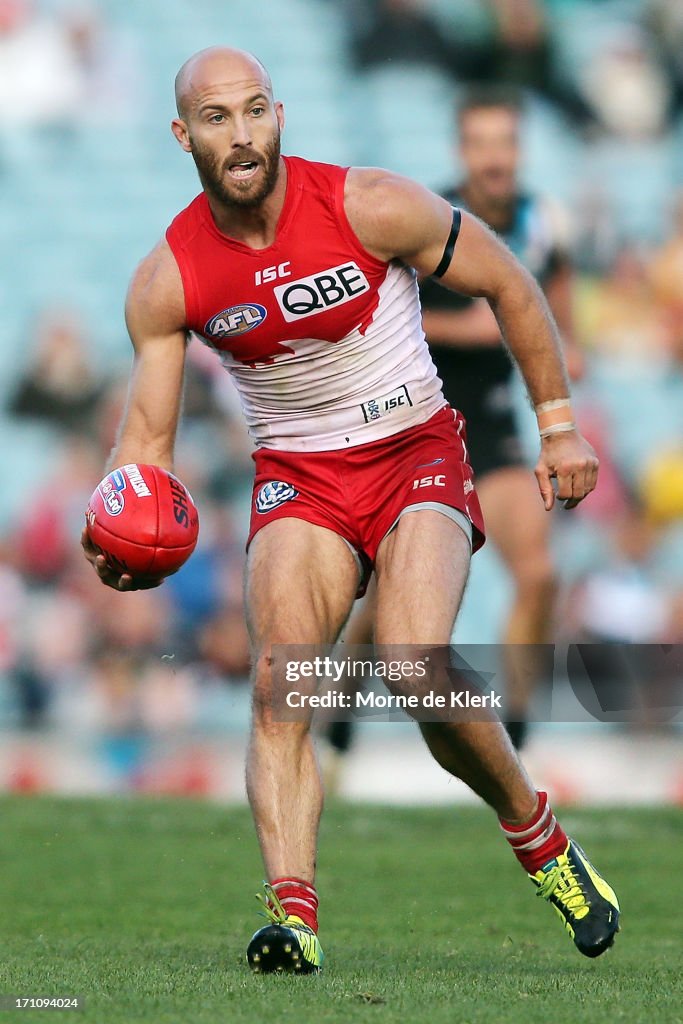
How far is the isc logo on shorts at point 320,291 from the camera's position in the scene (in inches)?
197

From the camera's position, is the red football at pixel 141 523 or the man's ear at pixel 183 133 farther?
the man's ear at pixel 183 133

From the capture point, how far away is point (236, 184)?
16.2 ft

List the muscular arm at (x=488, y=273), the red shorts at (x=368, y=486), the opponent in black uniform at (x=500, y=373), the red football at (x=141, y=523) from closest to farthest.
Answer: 1. the red football at (x=141, y=523)
2. the muscular arm at (x=488, y=273)
3. the red shorts at (x=368, y=486)
4. the opponent in black uniform at (x=500, y=373)

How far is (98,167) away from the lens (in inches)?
600

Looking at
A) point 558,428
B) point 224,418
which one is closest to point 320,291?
point 558,428

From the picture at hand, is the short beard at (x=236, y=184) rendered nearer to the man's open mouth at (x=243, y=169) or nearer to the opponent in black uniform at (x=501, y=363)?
the man's open mouth at (x=243, y=169)

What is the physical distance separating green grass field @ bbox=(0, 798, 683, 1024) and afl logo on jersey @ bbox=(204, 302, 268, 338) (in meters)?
1.83

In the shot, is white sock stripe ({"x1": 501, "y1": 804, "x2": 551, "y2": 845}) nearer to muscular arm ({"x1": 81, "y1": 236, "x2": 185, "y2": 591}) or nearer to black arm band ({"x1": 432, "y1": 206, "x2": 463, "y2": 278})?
muscular arm ({"x1": 81, "y1": 236, "x2": 185, "y2": 591})

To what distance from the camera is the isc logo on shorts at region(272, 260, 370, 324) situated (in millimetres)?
4992

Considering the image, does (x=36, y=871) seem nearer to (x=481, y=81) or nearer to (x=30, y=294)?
(x=30, y=294)

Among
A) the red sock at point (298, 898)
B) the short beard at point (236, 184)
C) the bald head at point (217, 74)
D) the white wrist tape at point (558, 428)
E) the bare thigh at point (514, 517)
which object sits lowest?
the red sock at point (298, 898)

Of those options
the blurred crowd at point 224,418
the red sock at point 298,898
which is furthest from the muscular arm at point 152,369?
the blurred crowd at point 224,418

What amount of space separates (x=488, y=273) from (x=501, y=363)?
3598 millimetres

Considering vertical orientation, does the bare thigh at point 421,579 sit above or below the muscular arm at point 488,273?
below
